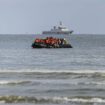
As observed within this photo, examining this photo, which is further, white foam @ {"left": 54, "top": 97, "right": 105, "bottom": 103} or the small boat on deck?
the small boat on deck

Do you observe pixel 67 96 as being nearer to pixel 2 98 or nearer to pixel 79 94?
pixel 79 94

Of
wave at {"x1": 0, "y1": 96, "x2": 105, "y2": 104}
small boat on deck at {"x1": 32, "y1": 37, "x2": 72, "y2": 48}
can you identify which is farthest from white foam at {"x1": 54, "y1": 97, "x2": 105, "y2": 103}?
small boat on deck at {"x1": 32, "y1": 37, "x2": 72, "y2": 48}

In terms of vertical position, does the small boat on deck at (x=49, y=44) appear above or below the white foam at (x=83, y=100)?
below

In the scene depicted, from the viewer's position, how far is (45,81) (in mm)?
34531

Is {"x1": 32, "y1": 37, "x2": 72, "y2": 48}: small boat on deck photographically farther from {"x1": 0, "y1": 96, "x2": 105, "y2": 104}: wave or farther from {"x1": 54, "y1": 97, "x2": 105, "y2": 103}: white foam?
{"x1": 54, "y1": 97, "x2": 105, "y2": 103}: white foam

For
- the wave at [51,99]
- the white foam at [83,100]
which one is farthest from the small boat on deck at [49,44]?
→ the white foam at [83,100]

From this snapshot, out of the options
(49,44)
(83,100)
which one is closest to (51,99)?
(83,100)

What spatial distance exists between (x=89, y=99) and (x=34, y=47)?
246ft

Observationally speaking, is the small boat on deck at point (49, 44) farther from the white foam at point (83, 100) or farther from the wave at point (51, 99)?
the white foam at point (83, 100)

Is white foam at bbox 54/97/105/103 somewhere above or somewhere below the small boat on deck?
above

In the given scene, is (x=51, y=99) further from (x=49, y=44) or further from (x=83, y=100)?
(x=49, y=44)

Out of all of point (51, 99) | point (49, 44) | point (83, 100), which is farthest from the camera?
point (49, 44)

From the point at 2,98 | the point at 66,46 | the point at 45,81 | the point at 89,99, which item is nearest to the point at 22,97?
the point at 2,98

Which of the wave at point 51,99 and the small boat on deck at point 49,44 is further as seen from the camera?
the small boat on deck at point 49,44
